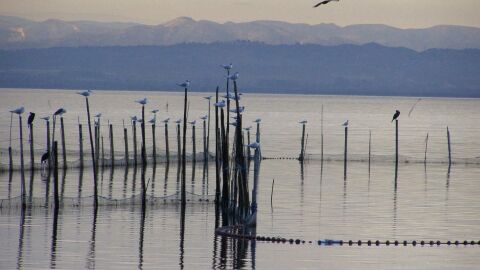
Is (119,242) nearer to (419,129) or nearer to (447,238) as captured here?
(447,238)

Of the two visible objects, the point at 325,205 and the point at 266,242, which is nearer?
the point at 266,242

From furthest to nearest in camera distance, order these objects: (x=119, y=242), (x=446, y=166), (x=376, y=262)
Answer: (x=446, y=166), (x=119, y=242), (x=376, y=262)

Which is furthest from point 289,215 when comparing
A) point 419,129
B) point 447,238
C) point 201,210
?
point 419,129

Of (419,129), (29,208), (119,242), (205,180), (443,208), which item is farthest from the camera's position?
(419,129)

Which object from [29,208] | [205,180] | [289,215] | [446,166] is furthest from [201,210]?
[446,166]

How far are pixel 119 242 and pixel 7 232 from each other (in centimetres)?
321

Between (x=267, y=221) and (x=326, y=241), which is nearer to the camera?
(x=326, y=241)

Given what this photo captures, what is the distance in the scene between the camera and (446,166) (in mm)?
70688

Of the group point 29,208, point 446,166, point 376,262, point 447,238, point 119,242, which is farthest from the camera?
point 446,166

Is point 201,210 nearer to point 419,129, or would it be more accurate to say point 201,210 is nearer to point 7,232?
point 7,232

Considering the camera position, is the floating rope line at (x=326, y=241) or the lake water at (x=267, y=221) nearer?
the lake water at (x=267, y=221)

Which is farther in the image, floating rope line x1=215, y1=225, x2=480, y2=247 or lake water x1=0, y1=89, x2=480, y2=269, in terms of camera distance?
floating rope line x1=215, y1=225, x2=480, y2=247

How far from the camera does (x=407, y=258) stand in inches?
1321

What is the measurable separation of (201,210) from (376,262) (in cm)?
1038
